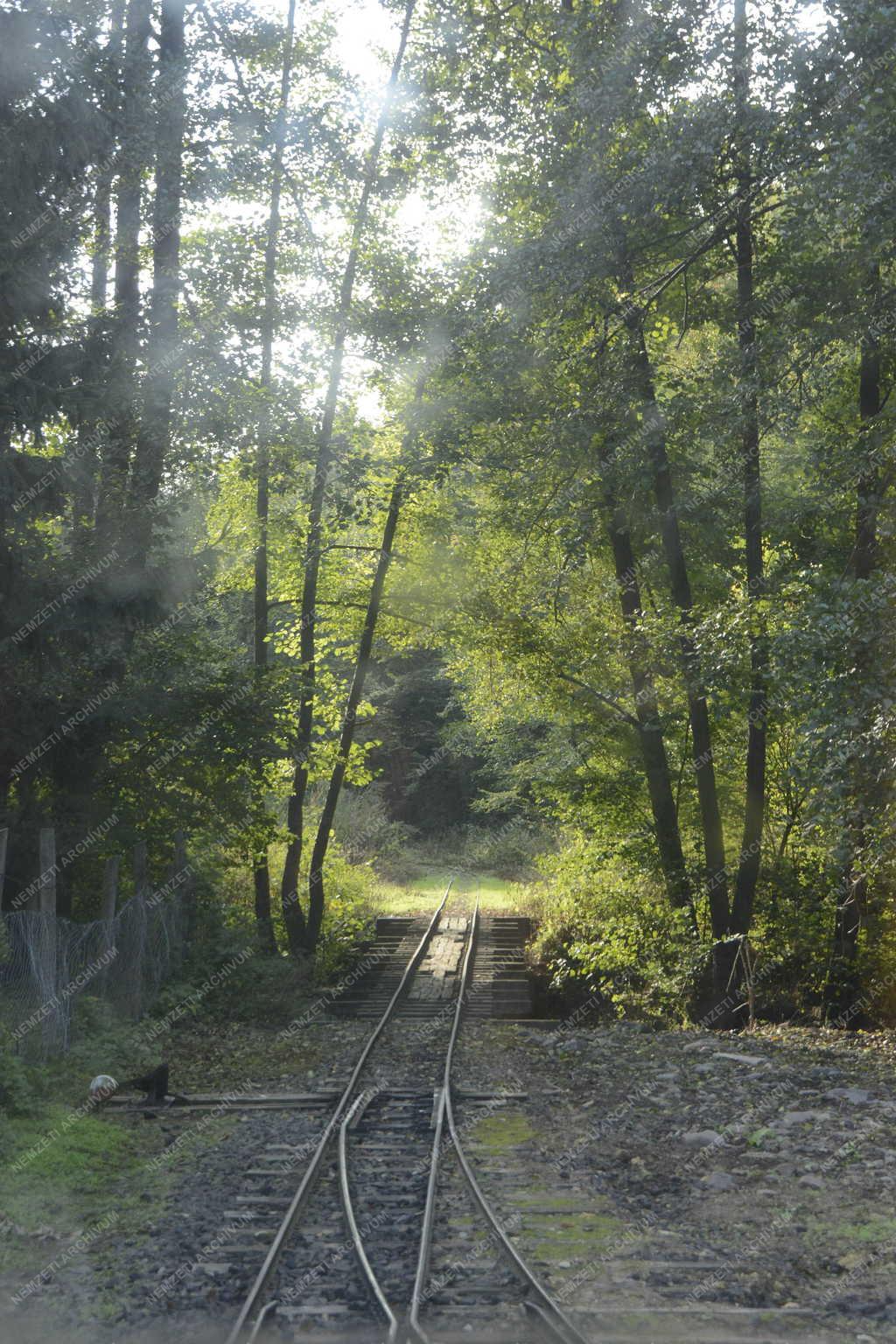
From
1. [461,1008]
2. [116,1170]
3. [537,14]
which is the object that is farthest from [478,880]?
[116,1170]

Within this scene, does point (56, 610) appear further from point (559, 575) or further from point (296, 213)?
point (296, 213)

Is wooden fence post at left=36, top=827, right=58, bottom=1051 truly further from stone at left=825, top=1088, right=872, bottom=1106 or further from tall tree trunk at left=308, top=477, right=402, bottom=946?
tall tree trunk at left=308, top=477, right=402, bottom=946

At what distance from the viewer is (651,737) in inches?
699

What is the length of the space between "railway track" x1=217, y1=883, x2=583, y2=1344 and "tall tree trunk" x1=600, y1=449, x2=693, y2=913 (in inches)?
257

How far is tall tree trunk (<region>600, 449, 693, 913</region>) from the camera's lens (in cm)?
1719

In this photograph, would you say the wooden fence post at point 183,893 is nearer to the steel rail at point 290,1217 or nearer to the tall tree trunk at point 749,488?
the steel rail at point 290,1217

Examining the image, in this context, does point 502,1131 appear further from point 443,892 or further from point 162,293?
point 443,892

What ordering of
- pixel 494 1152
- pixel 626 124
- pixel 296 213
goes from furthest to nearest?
pixel 296 213 → pixel 626 124 → pixel 494 1152

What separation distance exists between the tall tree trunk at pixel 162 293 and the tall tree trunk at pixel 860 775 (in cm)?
793

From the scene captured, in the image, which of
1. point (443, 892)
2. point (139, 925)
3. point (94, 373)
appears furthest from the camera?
point (443, 892)

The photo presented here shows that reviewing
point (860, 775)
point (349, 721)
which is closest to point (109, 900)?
point (860, 775)

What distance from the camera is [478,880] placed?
41.8m

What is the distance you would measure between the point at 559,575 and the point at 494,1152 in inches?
345

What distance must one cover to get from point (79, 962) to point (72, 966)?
20 centimetres
